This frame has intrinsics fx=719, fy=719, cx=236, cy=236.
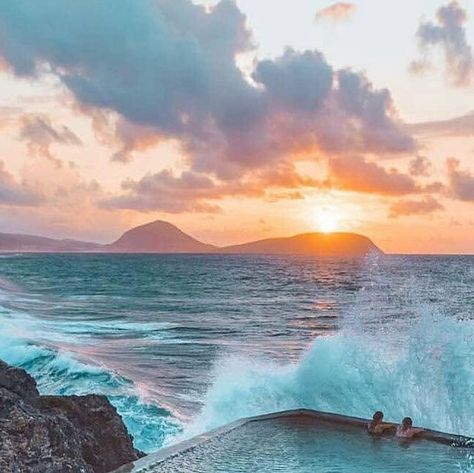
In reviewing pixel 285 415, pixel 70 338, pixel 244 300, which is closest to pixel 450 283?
pixel 244 300

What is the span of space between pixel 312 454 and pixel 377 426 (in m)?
2.16

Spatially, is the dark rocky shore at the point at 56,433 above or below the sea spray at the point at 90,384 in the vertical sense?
above

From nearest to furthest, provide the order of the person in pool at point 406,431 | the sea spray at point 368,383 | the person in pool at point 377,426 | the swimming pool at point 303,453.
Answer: the swimming pool at point 303,453 → the person in pool at point 406,431 → the person in pool at point 377,426 → the sea spray at point 368,383

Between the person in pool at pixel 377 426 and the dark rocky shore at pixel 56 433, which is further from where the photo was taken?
the person in pool at pixel 377 426

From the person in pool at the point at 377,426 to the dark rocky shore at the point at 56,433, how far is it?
4212mm

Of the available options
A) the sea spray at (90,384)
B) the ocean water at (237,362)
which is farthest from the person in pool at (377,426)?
the sea spray at (90,384)

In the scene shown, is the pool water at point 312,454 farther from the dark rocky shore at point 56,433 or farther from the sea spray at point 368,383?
the sea spray at point 368,383

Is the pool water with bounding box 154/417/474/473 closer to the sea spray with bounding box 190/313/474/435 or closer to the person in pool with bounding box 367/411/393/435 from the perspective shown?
the person in pool with bounding box 367/411/393/435

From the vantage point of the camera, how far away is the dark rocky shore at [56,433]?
8636 mm

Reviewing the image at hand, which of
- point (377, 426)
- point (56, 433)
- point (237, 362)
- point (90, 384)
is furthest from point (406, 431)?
point (90, 384)

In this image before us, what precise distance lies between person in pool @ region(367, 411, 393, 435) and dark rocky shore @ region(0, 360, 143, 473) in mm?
4212

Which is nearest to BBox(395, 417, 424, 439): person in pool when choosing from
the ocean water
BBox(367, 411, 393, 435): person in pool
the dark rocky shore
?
BBox(367, 411, 393, 435): person in pool

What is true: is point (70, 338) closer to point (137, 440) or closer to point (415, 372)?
point (137, 440)

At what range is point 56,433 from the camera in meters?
9.06
